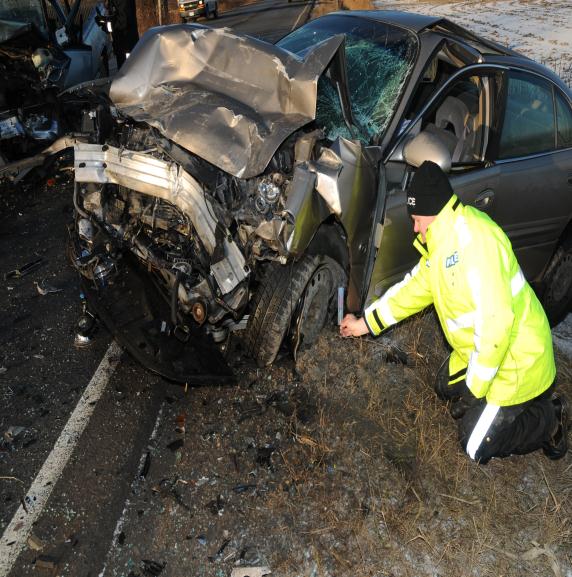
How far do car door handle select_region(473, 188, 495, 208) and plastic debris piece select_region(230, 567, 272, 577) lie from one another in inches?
103

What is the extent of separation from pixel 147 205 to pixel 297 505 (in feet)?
6.37

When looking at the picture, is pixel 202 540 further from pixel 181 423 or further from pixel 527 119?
pixel 527 119

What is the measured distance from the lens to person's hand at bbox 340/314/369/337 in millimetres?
3690

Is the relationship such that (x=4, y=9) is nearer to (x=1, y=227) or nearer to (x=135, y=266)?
(x=1, y=227)

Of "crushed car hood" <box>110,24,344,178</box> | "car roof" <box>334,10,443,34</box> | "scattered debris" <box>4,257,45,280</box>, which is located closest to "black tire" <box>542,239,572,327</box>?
"car roof" <box>334,10,443,34</box>

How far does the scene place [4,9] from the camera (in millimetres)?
7289

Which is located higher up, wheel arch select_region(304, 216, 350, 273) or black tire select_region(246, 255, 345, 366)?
wheel arch select_region(304, 216, 350, 273)

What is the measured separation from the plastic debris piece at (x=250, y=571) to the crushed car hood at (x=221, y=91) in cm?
197

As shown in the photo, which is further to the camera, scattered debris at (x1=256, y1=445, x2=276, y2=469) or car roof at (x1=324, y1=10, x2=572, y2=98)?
car roof at (x1=324, y1=10, x2=572, y2=98)

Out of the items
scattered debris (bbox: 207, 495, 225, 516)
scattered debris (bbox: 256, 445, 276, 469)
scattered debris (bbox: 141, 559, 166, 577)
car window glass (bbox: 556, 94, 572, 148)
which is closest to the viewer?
scattered debris (bbox: 141, 559, 166, 577)

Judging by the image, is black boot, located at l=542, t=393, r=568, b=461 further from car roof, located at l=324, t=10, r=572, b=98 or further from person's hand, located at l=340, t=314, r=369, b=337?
car roof, located at l=324, t=10, r=572, b=98

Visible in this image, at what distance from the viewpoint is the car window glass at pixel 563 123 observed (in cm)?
469

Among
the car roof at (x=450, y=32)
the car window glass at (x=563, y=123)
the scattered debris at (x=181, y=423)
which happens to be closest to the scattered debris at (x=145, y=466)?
the scattered debris at (x=181, y=423)

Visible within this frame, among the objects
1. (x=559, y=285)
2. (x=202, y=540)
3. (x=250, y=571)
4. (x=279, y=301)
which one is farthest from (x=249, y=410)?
(x=559, y=285)
